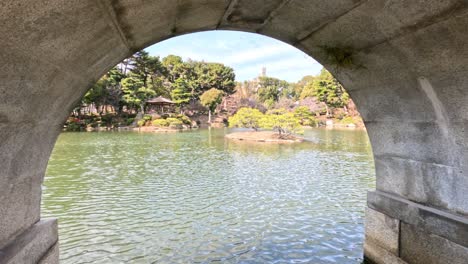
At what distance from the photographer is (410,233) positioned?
3.37 metres

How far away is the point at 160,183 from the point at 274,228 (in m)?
5.55

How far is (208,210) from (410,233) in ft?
16.6

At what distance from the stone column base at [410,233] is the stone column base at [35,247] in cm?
379

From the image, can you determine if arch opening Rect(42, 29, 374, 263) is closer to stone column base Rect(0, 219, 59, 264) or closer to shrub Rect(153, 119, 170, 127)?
stone column base Rect(0, 219, 59, 264)

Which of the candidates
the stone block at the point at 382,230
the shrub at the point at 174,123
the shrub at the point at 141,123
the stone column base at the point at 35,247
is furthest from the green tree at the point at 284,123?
the stone column base at the point at 35,247

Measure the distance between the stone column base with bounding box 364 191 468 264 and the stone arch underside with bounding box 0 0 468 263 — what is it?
13 mm

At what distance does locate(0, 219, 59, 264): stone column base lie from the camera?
2164 millimetres

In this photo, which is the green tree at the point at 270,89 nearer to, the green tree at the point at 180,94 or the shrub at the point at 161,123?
the green tree at the point at 180,94

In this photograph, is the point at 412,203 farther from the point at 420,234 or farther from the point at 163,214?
the point at 163,214

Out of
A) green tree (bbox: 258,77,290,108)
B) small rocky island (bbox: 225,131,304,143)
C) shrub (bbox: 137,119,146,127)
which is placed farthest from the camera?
green tree (bbox: 258,77,290,108)

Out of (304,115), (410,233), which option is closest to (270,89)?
(304,115)

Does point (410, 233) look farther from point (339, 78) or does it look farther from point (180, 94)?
point (180, 94)

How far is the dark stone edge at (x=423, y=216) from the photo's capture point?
278 centimetres

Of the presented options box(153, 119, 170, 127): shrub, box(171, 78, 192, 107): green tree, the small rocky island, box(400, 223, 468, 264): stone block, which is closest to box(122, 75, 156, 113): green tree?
box(153, 119, 170, 127): shrub
